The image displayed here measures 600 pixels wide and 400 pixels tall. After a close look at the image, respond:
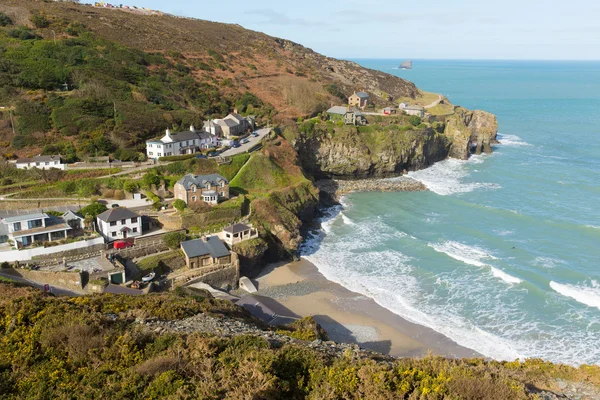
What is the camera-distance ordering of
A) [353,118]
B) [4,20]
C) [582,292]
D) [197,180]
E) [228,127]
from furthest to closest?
[4,20] → [353,118] → [228,127] → [197,180] → [582,292]

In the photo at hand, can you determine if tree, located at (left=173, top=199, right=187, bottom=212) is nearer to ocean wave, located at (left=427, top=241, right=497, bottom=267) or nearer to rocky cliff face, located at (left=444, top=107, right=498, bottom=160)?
ocean wave, located at (left=427, top=241, right=497, bottom=267)

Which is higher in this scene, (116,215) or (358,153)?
(358,153)

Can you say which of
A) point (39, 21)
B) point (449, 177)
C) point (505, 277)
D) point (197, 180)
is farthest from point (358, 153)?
point (39, 21)

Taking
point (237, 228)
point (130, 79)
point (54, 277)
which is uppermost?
point (130, 79)

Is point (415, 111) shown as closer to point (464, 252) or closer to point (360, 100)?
point (360, 100)

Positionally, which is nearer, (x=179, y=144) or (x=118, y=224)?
(x=118, y=224)

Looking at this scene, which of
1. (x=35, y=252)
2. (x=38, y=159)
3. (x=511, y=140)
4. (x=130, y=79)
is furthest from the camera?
(x=511, y=140)
